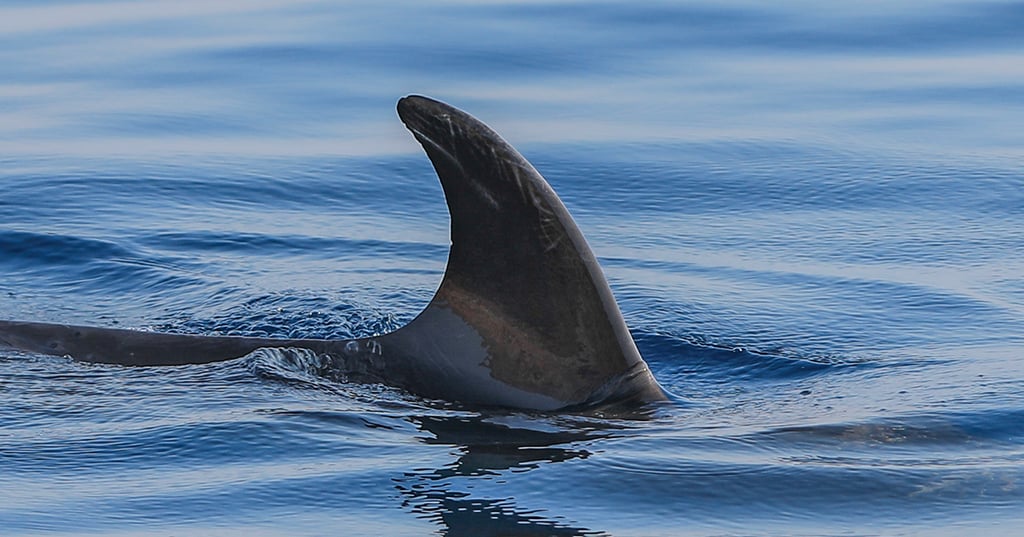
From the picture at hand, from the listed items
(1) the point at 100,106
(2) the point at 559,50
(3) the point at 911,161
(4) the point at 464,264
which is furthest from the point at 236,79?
(4) the point at 464,264

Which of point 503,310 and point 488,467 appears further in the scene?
point 503,310

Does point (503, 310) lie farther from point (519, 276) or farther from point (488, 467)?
point (488, 467)

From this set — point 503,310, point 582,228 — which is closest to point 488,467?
point 503,310

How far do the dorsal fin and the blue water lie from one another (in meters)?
0.18

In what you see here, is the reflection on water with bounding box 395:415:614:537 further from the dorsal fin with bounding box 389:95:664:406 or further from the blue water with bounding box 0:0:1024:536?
the dorsal fin with bounding box 389:95:664:406

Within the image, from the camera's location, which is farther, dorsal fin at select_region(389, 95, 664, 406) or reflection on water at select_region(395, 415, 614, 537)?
dorsal fin at select_region(389, 95, 664, 406)

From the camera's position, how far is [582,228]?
9359 mm

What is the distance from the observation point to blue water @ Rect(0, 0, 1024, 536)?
14.7 ft

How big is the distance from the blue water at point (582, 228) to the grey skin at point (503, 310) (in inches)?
5.2

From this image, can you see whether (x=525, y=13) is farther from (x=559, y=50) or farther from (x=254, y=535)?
(x=254, y=535)

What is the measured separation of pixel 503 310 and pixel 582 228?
4324 mm

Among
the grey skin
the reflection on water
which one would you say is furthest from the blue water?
the grey skin

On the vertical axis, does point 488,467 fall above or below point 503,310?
below

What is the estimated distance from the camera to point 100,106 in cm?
1246
